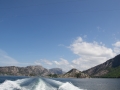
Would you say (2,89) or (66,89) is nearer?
(2,89)

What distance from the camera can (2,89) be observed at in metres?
43.5

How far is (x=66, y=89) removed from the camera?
5250 centimetres

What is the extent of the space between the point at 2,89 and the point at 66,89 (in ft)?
61.5
